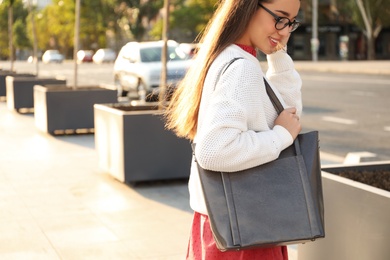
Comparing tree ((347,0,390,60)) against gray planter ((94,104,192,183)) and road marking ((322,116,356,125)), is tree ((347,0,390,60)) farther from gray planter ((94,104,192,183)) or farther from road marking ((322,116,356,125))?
gray planter ((94,104,192,183))

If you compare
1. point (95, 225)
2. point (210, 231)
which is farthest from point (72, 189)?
point (210, 231)

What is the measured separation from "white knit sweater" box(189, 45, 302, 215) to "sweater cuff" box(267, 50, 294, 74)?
35 cm

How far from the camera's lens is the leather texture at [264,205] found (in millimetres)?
2398

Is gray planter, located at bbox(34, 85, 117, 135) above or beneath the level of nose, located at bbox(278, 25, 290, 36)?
beneath

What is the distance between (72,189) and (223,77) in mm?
5405

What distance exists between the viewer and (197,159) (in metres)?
2.46

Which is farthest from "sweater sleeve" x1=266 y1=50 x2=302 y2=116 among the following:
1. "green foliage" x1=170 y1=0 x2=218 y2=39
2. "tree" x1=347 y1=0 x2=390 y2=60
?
"green foliage" x1=170 y1=0 x2=218 y2=39

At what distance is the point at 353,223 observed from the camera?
12.6 feet

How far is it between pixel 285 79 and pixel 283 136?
0.40 m

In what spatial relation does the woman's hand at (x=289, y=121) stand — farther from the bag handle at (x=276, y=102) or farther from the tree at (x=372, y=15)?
the tree at (x=372, y=15)

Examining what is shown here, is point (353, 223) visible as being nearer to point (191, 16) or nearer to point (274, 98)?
point (274, 98)

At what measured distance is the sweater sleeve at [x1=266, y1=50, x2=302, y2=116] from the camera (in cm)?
277

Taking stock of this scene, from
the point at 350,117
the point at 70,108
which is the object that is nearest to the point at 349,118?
the point at 350,117

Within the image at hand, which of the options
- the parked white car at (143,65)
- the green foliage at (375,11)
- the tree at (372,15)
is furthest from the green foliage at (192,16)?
the parked white car at (143,65)
